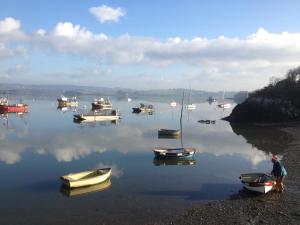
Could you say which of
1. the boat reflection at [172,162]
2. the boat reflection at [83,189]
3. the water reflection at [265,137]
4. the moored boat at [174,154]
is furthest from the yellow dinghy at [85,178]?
the water reflection at [265,137]

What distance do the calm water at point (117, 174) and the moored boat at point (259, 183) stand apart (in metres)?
1.32

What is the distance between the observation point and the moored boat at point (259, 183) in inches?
924

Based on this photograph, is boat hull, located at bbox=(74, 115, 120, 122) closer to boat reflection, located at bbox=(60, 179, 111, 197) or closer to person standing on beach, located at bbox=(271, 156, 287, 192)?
boat reflection, located at bbox=(60, 179, 111, 197)

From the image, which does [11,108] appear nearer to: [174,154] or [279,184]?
[174,154]

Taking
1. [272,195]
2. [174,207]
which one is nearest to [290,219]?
[272,195]

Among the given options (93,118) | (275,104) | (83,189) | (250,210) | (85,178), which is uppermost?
(275,104)

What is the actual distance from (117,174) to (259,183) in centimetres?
1177

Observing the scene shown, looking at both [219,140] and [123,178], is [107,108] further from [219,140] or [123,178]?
[123,178]

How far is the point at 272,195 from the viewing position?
23625 millimetres

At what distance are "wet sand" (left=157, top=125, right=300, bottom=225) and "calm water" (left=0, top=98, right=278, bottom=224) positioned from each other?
1.37 metres

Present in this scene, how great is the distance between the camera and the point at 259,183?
77.3ft

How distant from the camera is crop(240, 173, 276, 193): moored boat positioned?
77.0 feet

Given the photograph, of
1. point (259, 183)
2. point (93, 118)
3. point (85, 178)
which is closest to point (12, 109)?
point (93, 118)

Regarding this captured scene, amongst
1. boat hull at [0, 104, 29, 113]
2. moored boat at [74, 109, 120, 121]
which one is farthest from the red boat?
moored boat at [74, 109, 120, 121]
